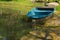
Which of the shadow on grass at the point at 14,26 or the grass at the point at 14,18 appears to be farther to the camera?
the grass at the point at 14,18

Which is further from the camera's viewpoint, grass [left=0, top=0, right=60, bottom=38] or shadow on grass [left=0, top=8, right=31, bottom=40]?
grass [left=0, top=0, right=60, bottom=38]

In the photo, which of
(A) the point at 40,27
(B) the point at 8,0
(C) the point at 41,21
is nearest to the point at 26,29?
(A) the point at 40,27

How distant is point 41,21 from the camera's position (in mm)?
20281

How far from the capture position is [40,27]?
18453 millimetres

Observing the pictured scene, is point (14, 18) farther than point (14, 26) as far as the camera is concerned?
Yes

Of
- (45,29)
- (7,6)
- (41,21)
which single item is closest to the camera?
(45,29)

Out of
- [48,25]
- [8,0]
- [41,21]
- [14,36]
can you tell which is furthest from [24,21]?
[8,0]

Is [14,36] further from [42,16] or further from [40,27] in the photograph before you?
[42,16]

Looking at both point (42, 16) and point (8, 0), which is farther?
point (8, 0)

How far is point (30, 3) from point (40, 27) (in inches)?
492

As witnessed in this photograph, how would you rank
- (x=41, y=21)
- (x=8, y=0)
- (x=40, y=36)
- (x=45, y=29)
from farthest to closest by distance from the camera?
(x=8, y=0), (x=41, y=21), (x=45, y=29), (x=40, y=36)

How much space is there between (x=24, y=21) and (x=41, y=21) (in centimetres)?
184

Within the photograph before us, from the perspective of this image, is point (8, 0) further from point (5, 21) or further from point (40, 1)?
point (5, 21)

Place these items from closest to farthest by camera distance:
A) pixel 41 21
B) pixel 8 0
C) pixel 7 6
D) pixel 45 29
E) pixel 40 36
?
pixel 40 36 < pixel 45 29 < pixel 41 21 < pixel 7 6 < pixel 8 0
